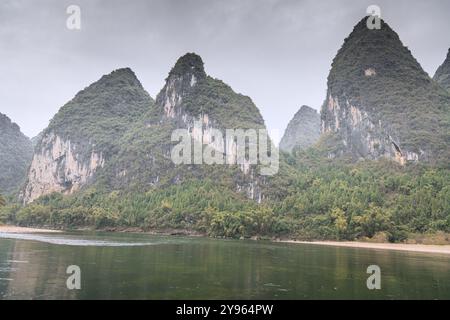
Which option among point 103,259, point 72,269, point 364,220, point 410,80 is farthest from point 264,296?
point 410,80

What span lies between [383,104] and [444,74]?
1646 inches

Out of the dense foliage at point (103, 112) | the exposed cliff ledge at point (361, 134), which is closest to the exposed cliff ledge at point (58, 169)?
the dense foliage at point (103, 112)

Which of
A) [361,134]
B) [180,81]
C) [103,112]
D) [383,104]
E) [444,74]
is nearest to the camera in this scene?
[383,104]

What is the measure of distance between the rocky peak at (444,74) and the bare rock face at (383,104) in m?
18.2

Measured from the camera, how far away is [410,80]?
436 feet

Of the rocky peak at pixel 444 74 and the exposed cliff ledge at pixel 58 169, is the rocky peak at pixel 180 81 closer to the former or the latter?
the exposed cliff ledge at pixel 58 169

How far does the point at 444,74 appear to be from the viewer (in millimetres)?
153250

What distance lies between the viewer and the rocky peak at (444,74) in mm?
147500

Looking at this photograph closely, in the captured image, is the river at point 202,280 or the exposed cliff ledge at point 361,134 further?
the exposed cliff ledge at point 361,134

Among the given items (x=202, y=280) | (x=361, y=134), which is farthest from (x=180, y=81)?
(x=202, y=280)

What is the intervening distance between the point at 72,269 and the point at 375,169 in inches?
3883

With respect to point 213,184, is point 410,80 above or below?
above

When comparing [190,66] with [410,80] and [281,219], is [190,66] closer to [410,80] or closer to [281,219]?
[410,80]

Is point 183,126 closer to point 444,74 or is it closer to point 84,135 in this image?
point 84,135
